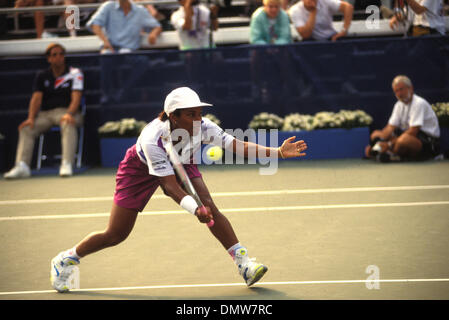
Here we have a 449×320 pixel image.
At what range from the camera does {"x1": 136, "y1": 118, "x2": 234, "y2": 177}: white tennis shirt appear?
528cm

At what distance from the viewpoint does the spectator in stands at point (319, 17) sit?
41.6 ft

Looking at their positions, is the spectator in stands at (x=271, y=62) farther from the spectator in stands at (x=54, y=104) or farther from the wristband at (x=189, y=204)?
the wristband at (x=189, y=204)

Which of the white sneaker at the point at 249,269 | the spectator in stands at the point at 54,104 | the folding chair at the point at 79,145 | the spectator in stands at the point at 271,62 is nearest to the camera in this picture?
the white sneaker at the point at 249,269

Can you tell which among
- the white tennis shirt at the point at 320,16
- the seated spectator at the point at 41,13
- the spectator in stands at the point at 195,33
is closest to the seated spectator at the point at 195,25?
the spectator in stands at the point at 195,33

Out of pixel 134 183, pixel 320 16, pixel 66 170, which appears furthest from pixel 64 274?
pixel 320 16

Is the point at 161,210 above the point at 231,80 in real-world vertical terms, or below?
below

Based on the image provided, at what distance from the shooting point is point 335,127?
41.2 ft

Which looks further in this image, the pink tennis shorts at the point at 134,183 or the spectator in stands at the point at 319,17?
the spectator in stands at the point at 319,17

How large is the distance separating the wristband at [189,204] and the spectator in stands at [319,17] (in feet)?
26.8

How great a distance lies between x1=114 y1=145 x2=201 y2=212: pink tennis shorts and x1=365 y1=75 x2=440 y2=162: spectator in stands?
673cm

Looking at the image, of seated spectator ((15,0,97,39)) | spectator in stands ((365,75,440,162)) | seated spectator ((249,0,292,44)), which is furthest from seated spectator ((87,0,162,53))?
spectator in stands ((365,75,440,162))
